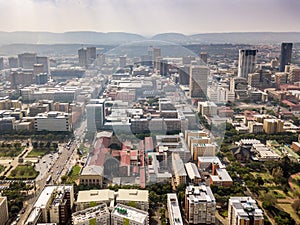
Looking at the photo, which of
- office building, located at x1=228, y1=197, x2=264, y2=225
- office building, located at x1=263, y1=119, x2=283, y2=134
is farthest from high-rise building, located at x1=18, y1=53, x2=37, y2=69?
office building, located at x1=228, y1=197, x2=264, y2=225

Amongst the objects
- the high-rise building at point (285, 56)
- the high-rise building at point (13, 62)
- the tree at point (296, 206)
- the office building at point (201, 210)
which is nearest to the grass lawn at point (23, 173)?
the office building at point (201, 210)

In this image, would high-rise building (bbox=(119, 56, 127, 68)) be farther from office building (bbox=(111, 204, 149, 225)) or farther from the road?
office building (bbox=(111, 204, 149, 225))

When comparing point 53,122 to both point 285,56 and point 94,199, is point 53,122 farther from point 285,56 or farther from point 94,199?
point 285,56

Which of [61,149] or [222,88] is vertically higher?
[222,88]

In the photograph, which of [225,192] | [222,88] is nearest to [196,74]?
[222,88]

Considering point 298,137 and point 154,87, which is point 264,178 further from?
point 154,87
